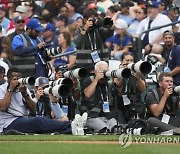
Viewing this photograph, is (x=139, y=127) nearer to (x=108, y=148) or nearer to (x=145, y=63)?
(x=145, y=63)

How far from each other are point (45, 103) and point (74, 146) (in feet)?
13.2

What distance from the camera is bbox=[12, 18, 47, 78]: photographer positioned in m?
14.9

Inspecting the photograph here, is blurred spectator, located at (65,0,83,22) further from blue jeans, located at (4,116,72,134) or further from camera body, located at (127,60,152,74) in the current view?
camera body, located at (127,60,152,74)

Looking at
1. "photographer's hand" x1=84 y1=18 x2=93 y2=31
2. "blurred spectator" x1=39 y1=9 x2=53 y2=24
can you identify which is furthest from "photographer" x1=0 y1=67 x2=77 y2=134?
"blurred spectator" x1=39 y1=9 x2=53 y2=24

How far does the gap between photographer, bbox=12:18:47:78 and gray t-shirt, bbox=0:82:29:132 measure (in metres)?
1.89

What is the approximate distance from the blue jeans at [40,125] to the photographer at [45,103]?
0.52 meters

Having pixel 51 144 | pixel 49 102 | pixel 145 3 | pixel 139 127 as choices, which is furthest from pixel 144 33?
pixel 51 144

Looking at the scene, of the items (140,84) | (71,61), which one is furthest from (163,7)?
(140,84)

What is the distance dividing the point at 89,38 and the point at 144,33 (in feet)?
10.5

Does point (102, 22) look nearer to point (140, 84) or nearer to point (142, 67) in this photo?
point (140, 84)

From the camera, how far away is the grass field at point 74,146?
31.2 feet

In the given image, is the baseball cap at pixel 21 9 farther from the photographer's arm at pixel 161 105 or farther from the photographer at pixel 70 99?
the photographer's arm at pixel 161 105

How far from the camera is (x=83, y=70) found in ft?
42.2

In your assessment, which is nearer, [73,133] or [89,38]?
[73,133]
